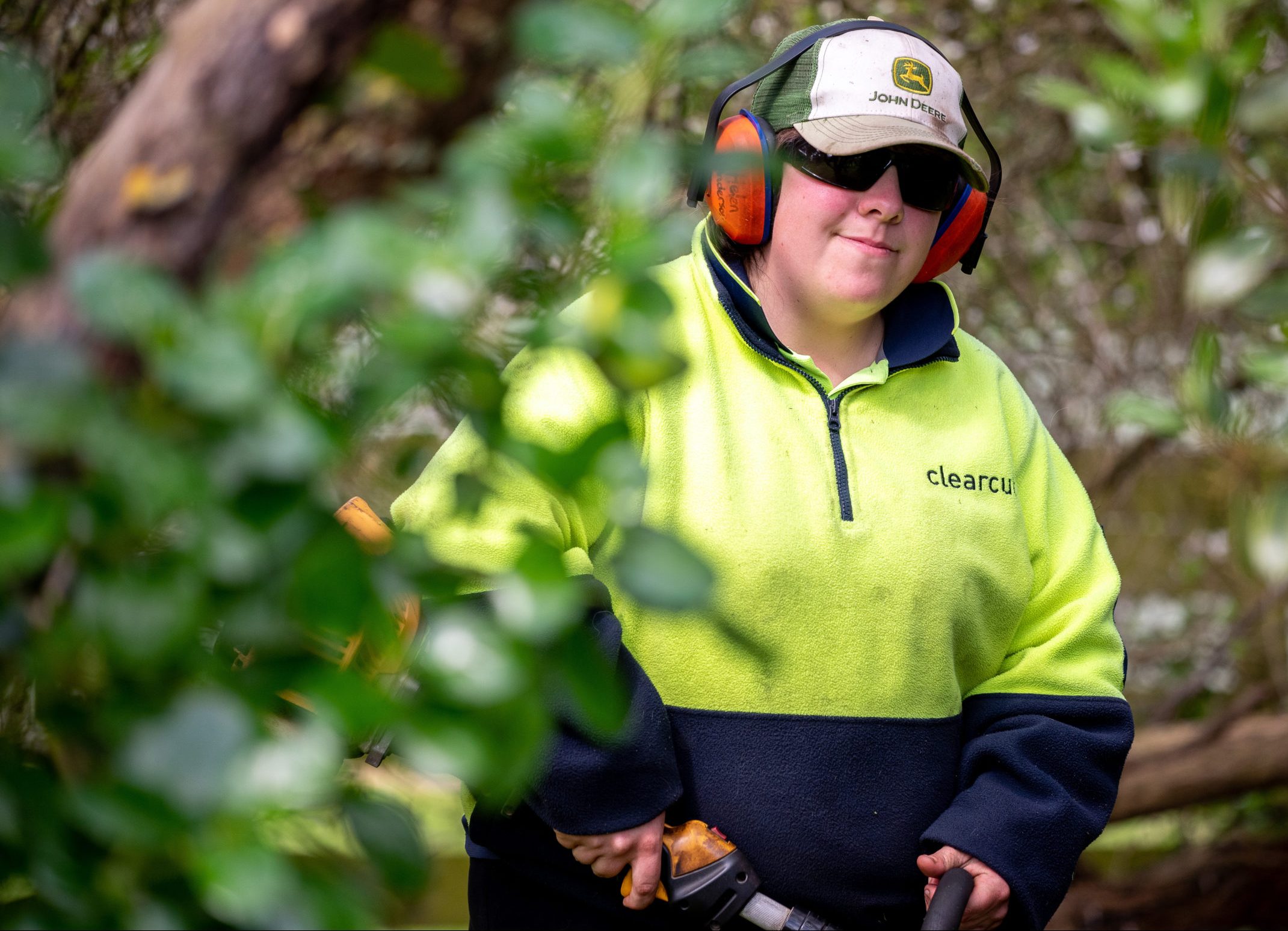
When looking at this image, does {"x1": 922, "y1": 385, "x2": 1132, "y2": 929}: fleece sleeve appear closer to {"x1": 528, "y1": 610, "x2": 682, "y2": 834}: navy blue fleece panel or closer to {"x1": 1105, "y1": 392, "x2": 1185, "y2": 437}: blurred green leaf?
{"x1": 528, "y1": 610, "x2": 682, "y2": 834}: navy blue fleece panel

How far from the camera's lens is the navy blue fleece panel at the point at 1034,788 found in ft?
5.99

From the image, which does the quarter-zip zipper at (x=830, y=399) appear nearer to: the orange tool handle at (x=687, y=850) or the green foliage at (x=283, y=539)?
the orange tool handle at (x=687, y=850)

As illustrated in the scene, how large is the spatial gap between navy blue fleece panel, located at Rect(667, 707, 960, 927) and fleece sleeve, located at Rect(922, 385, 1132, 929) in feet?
0.33

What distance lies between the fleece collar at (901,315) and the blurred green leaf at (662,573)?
122 cm

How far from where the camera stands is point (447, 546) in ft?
4.27

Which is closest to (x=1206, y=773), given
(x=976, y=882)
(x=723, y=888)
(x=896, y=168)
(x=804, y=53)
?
(x=976, y=882)

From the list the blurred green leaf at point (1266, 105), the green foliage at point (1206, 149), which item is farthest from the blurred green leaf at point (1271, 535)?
the blurred green leaf at point (1266, 105)

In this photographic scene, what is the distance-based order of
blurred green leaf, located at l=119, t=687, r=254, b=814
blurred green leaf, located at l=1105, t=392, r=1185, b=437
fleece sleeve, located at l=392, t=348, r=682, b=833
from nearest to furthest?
blurred green leaf, located at l=119, t=687, r=254, b=814
blurred green leaf, located at l=1105, t=392, r=1185, b=437
fleece sleeve, located at l=392, t=348, r=682, b=833

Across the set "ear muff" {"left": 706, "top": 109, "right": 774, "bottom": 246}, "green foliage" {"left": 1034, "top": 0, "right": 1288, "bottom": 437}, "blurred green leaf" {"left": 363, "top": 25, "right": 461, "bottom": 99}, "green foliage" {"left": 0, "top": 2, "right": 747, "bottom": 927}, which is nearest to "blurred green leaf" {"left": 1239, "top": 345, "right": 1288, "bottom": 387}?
"green foliage" {"left": 1034, "top": 0, "right": 1288, "bottom": 437}

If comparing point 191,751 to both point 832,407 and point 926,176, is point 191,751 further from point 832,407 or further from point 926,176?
point 926,176

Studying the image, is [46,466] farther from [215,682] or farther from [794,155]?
[794,155]

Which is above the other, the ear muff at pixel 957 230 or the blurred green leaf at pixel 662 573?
the blurred green leaf at pixel 662 573

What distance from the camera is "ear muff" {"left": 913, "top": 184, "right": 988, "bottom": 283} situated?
1.96 metres

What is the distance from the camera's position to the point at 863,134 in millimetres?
1767
